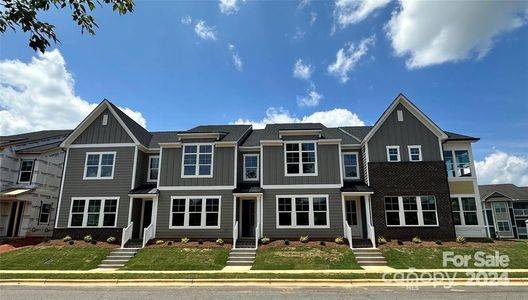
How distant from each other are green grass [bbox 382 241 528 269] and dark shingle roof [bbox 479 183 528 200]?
25.3 meters

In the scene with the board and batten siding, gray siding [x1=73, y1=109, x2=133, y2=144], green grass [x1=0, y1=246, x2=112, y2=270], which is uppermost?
gray siding [x1=73, y1=109, x2=133, y2=144]

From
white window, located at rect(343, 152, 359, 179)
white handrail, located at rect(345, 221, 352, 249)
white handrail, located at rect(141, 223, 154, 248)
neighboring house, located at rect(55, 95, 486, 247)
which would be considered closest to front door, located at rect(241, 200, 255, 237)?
neighboring house, located at rect(55, 95, 486, 247)

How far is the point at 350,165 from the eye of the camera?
851 inches

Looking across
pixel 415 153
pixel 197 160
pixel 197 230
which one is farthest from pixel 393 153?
pixel 197 230

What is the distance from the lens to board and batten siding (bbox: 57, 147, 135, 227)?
A: 798 inches

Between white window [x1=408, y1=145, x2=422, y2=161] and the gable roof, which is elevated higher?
the gable roof

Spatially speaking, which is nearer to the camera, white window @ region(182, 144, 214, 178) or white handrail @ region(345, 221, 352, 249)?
white handrail @ region(345, 221, 352, 249)

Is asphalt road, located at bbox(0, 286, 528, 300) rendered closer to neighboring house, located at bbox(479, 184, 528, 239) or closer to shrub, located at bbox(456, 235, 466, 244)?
shrub, located at bbox(456, 235, 466, 244)

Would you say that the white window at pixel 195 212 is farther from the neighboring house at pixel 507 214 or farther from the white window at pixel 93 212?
A: the neighboring house at pixel 507 214

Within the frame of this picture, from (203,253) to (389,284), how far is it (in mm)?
9805

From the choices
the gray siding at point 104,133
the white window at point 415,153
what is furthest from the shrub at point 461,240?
the gray siding at point 104,133

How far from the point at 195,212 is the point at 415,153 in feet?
49.5

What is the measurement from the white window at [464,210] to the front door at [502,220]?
2083 centimetres

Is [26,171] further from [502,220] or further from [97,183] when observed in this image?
[502,220]
